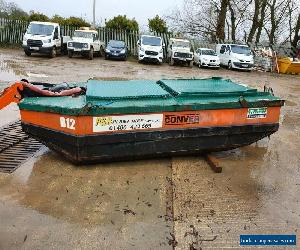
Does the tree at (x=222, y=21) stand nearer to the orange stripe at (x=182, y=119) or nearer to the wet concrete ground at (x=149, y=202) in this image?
the wet concrete ground at (x=149, y=202)

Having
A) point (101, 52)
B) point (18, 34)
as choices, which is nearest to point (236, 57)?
point (101, 52)

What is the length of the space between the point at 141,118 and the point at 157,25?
2683cm

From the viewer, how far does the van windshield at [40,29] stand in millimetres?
21953

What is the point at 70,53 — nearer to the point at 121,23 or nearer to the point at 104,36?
the point at 104,36

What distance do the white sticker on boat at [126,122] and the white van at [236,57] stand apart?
18.5 m

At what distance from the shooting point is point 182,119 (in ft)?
19.9

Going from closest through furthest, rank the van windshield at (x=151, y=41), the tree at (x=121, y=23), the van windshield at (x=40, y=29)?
1. the van windshield at (x=40, y=29)
2. the van windshield at (x=151, y=41)
3. the tree at (x=121, y=23)

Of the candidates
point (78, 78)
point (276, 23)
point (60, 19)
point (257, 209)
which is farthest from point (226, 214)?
point (276, 23)

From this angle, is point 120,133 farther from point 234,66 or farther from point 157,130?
point 234,66

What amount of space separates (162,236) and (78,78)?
11668mm

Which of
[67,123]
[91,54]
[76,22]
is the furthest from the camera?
[76,22]

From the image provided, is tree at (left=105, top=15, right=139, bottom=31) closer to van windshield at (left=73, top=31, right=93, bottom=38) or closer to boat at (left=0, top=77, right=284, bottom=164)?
van windshield at (left=73, top=31, right=93, bottom=38)

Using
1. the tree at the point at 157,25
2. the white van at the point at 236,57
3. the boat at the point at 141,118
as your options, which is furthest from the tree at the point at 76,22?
the boat at the point at 141,118

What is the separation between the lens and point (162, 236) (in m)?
4.33
